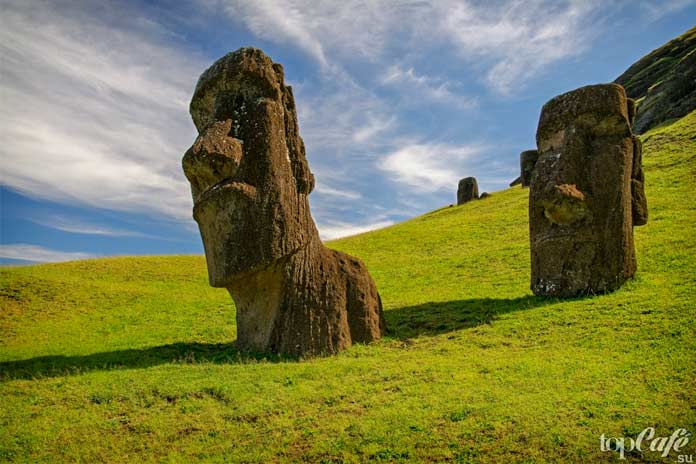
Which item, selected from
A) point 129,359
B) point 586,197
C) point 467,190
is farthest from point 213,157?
point 467,190

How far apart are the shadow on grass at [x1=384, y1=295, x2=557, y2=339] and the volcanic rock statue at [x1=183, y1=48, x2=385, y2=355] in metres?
1.86

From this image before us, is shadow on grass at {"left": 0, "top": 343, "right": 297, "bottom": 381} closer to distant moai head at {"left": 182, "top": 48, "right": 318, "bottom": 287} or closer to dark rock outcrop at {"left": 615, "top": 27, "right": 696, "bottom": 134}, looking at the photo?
distant moai head at {"left": 182, "top": 48, "right": 318, "bottom": 287}

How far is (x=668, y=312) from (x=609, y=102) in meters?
6.24

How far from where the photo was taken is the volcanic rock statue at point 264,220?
1080 cm

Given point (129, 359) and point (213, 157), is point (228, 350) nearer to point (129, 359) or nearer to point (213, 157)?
point (129, 359)

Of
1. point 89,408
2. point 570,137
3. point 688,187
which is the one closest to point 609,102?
point 570,137

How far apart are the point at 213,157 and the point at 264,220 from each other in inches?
66.7

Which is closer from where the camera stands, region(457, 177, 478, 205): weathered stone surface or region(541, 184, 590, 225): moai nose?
region(541, 184, 590, 225): moai nose

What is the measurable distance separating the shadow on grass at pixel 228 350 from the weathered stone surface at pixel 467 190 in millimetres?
40125

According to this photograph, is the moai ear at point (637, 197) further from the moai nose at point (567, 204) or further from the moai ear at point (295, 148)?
the moai ear at point (295, 148)

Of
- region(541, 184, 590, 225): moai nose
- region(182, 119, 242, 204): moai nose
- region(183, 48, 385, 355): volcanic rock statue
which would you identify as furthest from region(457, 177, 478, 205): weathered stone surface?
region(182, 119, 242, 204): moai nose

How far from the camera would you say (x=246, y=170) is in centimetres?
1110

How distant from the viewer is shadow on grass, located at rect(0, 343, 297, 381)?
11.2 metres

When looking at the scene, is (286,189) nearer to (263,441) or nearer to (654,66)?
(263,441)
